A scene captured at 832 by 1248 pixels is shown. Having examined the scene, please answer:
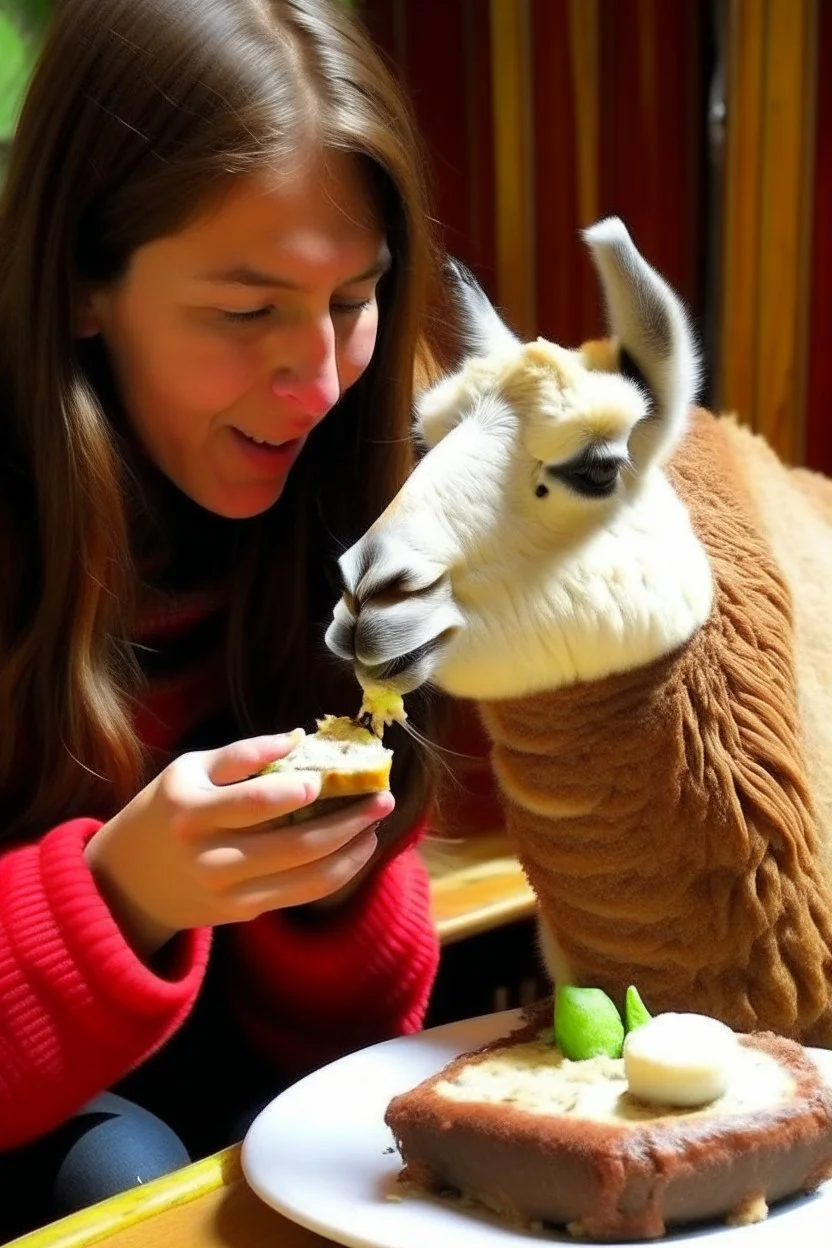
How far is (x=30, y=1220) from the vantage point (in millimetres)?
954

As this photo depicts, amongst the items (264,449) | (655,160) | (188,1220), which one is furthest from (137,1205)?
(655,160)

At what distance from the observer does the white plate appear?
2.05 ft

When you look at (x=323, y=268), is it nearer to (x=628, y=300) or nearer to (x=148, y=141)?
(x=148, y=141)

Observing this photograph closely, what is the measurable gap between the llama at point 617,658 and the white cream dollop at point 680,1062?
0.25ft

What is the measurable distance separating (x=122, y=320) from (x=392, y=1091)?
1.67ft

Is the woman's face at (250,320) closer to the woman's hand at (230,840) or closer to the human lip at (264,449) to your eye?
the human lip at (264,449)

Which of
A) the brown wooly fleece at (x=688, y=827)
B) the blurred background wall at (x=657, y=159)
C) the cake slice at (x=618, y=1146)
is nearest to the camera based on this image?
the cake slice at (x=618, y=1146)

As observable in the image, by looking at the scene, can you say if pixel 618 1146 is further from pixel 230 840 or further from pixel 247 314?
pixel 247 314

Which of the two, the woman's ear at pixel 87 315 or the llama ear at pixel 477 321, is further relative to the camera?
the woman's ear at pixel 87 315

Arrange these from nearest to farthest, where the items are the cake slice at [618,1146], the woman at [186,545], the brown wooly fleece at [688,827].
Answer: the cake slice at [618,1146]
the brown wooly fleece at [688,827]
the woman at [186,545]

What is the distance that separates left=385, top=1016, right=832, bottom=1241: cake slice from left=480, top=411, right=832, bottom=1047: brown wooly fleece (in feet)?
0.17

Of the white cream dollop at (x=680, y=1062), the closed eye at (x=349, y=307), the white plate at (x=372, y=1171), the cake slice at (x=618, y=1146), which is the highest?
the closed eye at (x=349, y=307)

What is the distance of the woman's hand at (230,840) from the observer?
0.72 metres

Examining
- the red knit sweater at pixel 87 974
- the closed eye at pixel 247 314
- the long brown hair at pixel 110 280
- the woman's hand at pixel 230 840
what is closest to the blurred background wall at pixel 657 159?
the long brown hair at pixel 110 280
